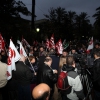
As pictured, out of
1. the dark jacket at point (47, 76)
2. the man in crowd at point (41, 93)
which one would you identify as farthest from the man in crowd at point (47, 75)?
the man in crowd at point (41, 93)

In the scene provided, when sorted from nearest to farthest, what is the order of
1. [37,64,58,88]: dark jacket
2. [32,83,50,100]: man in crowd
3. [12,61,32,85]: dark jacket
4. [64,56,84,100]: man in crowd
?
[32,83,50,100]: man in crowd → [64,56,84,100]: man in crowd → [37,64,58,88]: dark jacket → [12,61,32,85]: dark jacket

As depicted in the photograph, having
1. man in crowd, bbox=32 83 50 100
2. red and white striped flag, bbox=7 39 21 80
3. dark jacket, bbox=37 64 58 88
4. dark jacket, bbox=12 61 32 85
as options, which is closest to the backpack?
dark jacket, bbox=37 64 58 88

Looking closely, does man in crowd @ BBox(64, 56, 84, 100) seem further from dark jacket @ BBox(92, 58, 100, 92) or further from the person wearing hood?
dark jacket @ BBox(92, 58, 100, 92)

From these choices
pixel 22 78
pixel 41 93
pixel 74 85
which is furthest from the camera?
pixel 22 78

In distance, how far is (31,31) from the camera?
20594mm

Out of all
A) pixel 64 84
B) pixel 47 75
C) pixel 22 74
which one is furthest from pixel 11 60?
pixel 64 84

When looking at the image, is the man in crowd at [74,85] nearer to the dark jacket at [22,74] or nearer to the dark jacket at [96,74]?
the dark jacket at [96,74]

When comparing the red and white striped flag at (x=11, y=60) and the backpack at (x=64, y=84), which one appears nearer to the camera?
the backpack at (x=64, y=84)

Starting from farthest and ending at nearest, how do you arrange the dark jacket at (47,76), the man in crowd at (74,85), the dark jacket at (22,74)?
1. the dark jacket at (22,74)
2. the dark jacket at (47,76)
3. the man in crowd at (74,85)

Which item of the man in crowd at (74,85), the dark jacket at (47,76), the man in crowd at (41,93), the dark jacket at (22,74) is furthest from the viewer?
the dark jacket at (22,74)

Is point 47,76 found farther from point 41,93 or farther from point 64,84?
point 41,93

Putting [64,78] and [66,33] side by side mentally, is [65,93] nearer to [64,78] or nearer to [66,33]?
[64,78]

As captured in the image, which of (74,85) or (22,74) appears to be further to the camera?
(22,74)

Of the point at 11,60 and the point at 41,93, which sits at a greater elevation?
the point at 11,60
